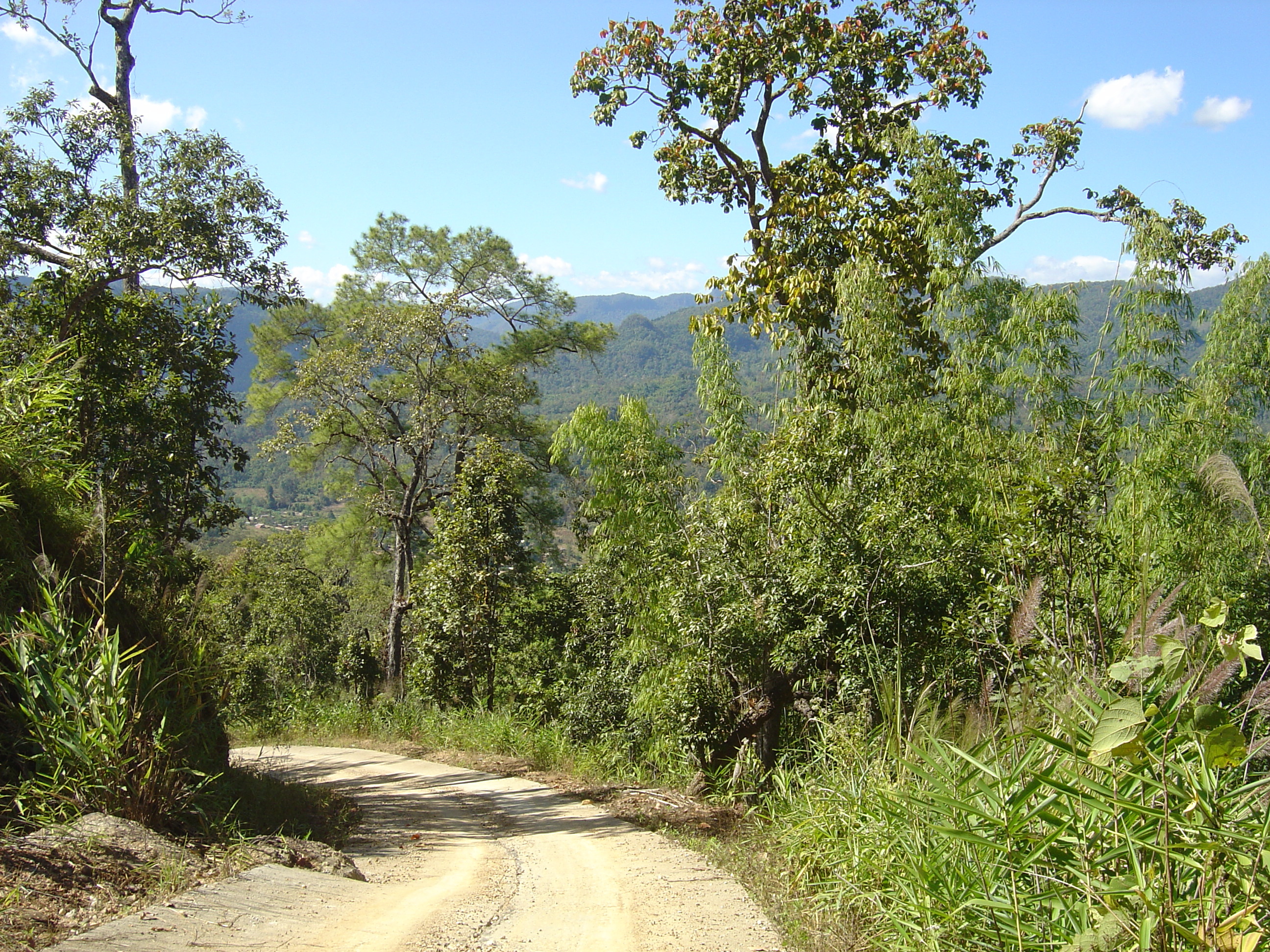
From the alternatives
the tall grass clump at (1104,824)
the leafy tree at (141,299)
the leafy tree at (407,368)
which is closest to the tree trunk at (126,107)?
the leafy tree at (141,299)

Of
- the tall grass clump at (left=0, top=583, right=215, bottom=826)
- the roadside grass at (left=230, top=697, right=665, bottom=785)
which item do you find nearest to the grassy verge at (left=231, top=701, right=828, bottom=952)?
the roadside grass at (left=230, top=697, right=665, bottom=785)

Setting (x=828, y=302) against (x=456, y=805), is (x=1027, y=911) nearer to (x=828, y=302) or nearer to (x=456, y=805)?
(x=456, y=805)

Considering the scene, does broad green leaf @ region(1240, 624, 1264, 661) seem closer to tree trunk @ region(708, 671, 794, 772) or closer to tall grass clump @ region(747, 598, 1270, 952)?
tall grass clump @ region(747, 598, 1270, 952)

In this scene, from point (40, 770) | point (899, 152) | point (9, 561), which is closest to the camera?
point (40, 770)

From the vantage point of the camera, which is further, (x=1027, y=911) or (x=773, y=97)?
(x=773, y=97)

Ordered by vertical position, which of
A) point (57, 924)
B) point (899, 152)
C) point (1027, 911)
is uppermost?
point (899, 152)

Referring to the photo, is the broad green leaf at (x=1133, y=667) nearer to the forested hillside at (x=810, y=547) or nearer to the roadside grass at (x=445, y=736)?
the forested hillside at (x=810, y=547)

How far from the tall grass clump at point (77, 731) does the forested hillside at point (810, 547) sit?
0.09 ft

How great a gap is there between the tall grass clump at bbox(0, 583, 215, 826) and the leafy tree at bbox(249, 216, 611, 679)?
423 inches

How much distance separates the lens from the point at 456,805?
10141 mm

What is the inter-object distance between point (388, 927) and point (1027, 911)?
325 cm

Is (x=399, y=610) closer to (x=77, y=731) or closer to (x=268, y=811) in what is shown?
(x=268, y=811)

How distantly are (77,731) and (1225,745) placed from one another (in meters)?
5.56

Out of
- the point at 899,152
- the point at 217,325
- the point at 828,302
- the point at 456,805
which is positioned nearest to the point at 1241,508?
the point at 828,302
